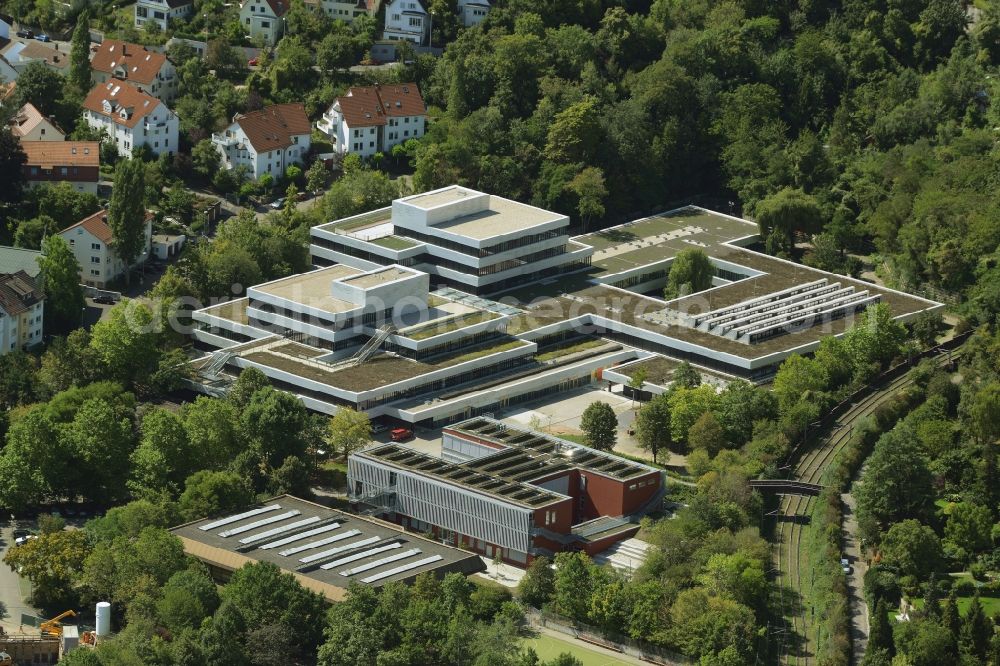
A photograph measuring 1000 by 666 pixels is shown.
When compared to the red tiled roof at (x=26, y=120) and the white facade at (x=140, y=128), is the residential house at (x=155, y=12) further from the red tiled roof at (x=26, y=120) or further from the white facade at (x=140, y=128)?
the red tiled roof at (x=26, y=120)

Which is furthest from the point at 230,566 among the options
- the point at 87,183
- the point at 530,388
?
the point at 87,183

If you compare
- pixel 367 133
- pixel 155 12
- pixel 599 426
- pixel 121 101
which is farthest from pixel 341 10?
pixel 599 426

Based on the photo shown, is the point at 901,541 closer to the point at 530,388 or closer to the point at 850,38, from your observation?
the point at 530,388

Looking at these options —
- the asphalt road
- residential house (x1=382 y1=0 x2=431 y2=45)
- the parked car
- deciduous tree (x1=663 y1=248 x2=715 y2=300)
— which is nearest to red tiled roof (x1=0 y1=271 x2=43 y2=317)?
the parked car

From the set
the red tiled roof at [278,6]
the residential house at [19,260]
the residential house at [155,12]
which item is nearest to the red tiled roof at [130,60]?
the residential house at [155,12]

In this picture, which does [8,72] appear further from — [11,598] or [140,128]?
[11,598]

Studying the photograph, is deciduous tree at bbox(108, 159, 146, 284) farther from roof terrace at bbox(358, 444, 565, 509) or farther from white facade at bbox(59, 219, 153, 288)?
roof terrace at bbox(358, 444, 565, 509)
